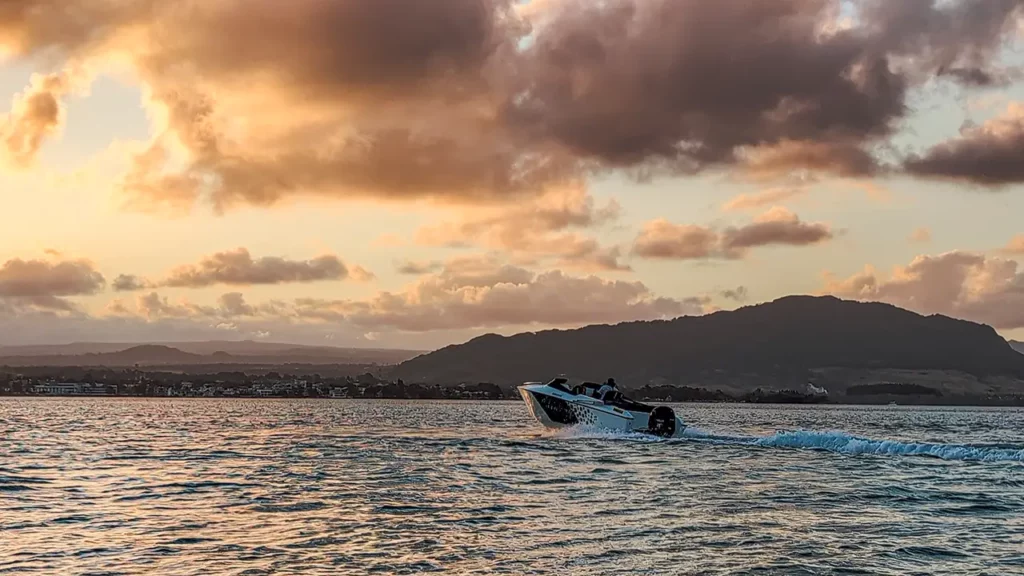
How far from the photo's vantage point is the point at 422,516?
2823 cm

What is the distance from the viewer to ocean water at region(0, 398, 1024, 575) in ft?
71.0

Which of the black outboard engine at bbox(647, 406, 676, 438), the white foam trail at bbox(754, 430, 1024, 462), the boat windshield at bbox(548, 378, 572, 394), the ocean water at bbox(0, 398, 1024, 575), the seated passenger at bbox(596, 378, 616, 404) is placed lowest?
the ocean water at bbox(0, 398, 1024, 575)

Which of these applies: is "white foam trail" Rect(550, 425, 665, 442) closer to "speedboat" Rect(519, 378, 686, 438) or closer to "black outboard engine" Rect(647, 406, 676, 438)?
"speedboat" Rect(519, 378, 686, 438)

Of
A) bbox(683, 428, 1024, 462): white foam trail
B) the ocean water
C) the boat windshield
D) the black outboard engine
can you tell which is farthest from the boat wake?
the ocean water

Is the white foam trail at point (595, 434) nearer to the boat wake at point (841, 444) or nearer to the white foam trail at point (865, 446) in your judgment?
the boat wake at point (841, 444)

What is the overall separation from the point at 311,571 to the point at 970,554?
14.7 meters

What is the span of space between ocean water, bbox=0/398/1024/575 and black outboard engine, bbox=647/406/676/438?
472 inches

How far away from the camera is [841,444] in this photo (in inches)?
2484

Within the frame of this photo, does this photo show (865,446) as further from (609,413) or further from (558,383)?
(558,383)

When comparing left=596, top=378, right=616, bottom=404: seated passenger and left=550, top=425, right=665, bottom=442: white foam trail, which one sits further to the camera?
left=596, top=378, right=616, bottom=404: seated passenger

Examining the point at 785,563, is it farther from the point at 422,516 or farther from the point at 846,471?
the point at 846,471

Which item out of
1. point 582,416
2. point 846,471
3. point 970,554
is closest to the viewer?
point 970,554

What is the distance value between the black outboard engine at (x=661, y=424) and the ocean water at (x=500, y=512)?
39.3ft

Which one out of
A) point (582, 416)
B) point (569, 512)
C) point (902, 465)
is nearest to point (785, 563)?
point (569, 512)
